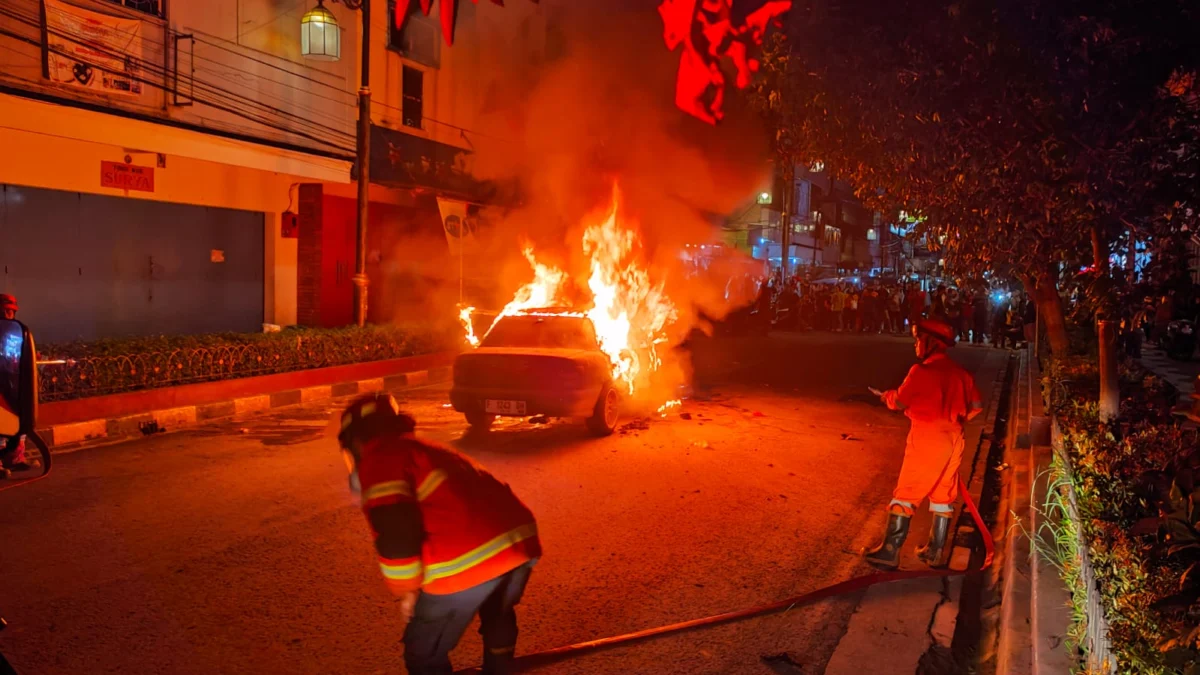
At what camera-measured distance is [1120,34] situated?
192 inches

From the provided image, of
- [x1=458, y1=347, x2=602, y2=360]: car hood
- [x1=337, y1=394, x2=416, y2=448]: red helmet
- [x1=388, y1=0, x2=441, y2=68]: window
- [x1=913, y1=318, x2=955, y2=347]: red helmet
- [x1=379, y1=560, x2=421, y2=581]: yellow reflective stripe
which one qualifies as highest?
[x1=388, y1=0, x2=441, y2=68]: window

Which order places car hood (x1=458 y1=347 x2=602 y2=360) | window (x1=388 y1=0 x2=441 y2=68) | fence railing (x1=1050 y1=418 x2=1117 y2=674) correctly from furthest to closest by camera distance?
window (x1=388 y1=0 x2=441 y2=68), car hood (x1=458 y1=347 x2=602 y2=360), fence railing (x1=1050 y1=418 x2=1117 y2=674)

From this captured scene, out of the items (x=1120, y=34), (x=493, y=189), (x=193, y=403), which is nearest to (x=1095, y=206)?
(x=1120, y=34)

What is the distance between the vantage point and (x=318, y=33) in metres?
13.7

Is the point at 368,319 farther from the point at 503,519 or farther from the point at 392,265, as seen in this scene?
the point at 503,519

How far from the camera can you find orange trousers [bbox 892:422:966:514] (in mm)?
5371

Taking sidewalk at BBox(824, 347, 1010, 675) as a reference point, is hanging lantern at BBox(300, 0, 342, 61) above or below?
above

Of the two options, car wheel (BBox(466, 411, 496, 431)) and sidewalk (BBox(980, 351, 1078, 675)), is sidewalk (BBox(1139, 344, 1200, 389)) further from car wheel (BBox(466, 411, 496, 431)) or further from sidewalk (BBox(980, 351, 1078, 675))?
car wheel (BBox(466, 411, 496, 431))

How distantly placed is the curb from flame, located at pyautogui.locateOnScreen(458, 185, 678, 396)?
218 centimetres

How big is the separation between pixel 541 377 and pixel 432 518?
20.3ft

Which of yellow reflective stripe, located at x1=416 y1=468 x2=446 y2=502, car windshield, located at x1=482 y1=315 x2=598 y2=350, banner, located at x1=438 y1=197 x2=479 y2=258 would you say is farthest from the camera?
banner, located at x1=438 y1=197 x2=479 y2=258

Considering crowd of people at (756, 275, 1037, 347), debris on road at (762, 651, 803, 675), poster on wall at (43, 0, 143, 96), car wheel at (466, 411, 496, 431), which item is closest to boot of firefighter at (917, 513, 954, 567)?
debris on road at (762, 651, 803, 675)

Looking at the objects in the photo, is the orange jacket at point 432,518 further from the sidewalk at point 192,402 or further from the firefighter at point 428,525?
Result: the sidewalk at point 192,402

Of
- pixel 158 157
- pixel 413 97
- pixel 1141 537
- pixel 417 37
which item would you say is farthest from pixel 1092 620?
pixel 417 37
